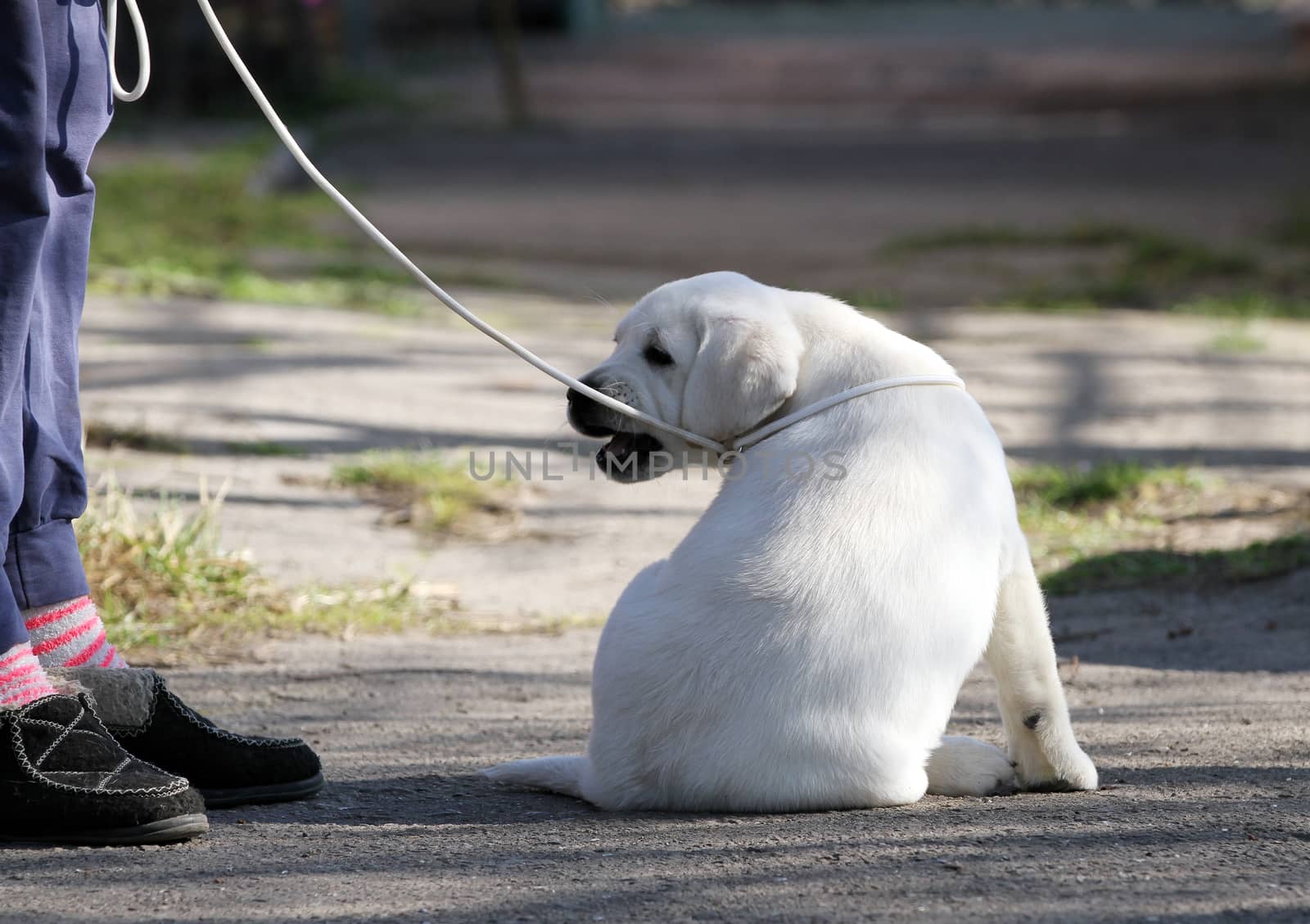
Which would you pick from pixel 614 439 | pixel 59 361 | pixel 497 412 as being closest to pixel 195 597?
pixel 59 361

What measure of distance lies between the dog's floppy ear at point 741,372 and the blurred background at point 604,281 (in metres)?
0.65

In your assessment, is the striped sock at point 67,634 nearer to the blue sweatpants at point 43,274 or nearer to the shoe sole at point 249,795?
the blue sweatpants at point 43,274

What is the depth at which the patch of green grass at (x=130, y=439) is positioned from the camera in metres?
5.73

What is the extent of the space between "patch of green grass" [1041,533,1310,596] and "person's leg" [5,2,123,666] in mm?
2894

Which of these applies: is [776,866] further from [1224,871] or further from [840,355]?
[840,355]

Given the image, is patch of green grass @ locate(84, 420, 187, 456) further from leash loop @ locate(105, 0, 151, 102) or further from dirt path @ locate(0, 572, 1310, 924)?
leash loop @ locate(105, 0, 151, 102)

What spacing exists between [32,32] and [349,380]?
4.53 meters

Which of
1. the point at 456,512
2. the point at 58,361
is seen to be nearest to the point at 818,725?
the point at 58,361

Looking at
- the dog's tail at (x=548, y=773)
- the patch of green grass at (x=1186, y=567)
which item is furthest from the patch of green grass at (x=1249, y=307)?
the dog's tail at (x=548, y=773)

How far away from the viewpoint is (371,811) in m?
2.79

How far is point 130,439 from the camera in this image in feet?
19.0

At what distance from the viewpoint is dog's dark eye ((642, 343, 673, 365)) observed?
9.50 feet

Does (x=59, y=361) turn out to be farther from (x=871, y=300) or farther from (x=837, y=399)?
(x=871, y=300)

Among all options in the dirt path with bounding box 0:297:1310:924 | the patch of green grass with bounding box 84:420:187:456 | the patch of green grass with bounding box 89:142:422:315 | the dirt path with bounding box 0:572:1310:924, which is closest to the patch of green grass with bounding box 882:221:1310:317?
the dirt path with bounding box 0:297:1310:924
